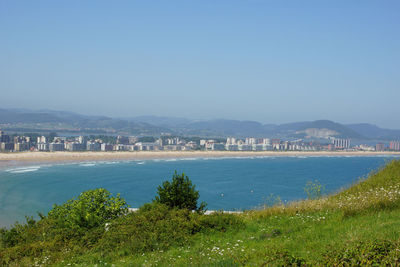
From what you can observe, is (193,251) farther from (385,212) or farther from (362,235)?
(385,212)

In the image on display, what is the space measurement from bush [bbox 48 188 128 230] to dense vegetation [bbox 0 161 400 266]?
0.13 ft

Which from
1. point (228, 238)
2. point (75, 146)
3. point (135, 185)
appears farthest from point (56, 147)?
point (228, 238)

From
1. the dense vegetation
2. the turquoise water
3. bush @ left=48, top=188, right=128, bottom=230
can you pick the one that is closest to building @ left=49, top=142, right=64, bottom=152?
the turquoise water

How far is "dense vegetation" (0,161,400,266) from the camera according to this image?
5000 mm

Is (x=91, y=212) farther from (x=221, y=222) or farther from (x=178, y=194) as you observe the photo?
(x=221, y=222)

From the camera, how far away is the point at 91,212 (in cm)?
1059

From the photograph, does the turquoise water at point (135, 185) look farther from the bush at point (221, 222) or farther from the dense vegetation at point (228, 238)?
the bush at point (221, 222)

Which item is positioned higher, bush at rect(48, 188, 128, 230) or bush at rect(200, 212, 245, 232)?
bush at rect(200, 212, 245, 232)

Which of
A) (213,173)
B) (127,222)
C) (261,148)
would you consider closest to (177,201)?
(127,222)

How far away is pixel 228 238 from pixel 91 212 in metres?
4.96

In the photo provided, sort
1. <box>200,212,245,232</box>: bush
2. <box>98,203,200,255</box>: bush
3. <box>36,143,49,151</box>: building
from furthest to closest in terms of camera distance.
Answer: <box>36,143,49,151</box>: building → <box>200,212,245,232</box>: bush → <box>98,203,200,255</box>: bush

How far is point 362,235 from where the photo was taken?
19.3 ft

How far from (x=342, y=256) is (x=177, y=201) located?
6893 millimetres

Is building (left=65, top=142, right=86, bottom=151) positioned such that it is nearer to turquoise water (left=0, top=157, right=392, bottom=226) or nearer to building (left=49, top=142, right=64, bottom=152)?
building (left=49, top=142, right=64, bottom=152)
